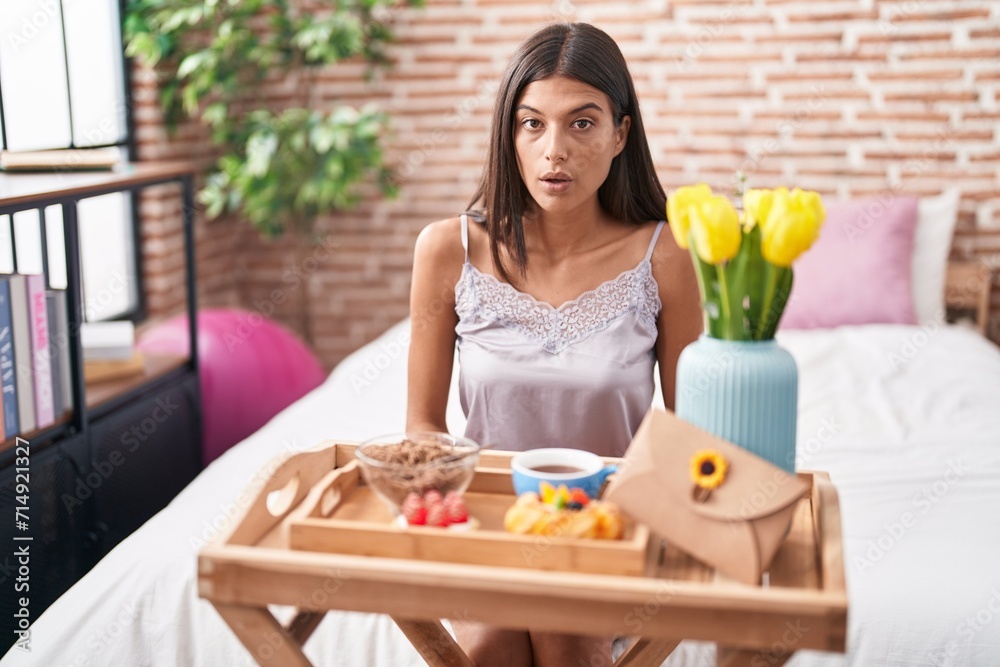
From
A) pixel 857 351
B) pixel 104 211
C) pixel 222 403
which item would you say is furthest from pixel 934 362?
pixel 104 211

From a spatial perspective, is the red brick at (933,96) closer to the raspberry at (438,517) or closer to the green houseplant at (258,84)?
Answer: the green houseplant at (258,84)

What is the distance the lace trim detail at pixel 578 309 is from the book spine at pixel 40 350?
0.98 metres

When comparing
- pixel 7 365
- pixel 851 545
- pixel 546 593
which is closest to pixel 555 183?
pixel 546 593

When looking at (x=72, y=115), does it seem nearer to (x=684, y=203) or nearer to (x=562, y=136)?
(x=562, y=136)

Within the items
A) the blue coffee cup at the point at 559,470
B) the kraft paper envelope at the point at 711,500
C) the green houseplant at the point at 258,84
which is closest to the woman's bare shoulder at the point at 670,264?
the blue coffee cup at the point at 559,470

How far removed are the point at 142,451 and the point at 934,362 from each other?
7.14 feet

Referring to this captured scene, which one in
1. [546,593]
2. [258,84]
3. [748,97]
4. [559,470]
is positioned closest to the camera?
[546,593]

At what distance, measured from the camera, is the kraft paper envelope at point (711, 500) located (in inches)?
41.9

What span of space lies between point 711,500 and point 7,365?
152cm

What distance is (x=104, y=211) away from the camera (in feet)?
11.3

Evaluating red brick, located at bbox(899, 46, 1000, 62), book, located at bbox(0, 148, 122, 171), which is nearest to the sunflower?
book, located at bbox(0, 148, 122, 171)

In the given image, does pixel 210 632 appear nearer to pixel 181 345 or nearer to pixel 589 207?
pixel 589 207

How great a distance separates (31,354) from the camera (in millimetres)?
2105

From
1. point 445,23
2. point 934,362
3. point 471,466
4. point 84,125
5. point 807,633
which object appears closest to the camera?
point 807,633
